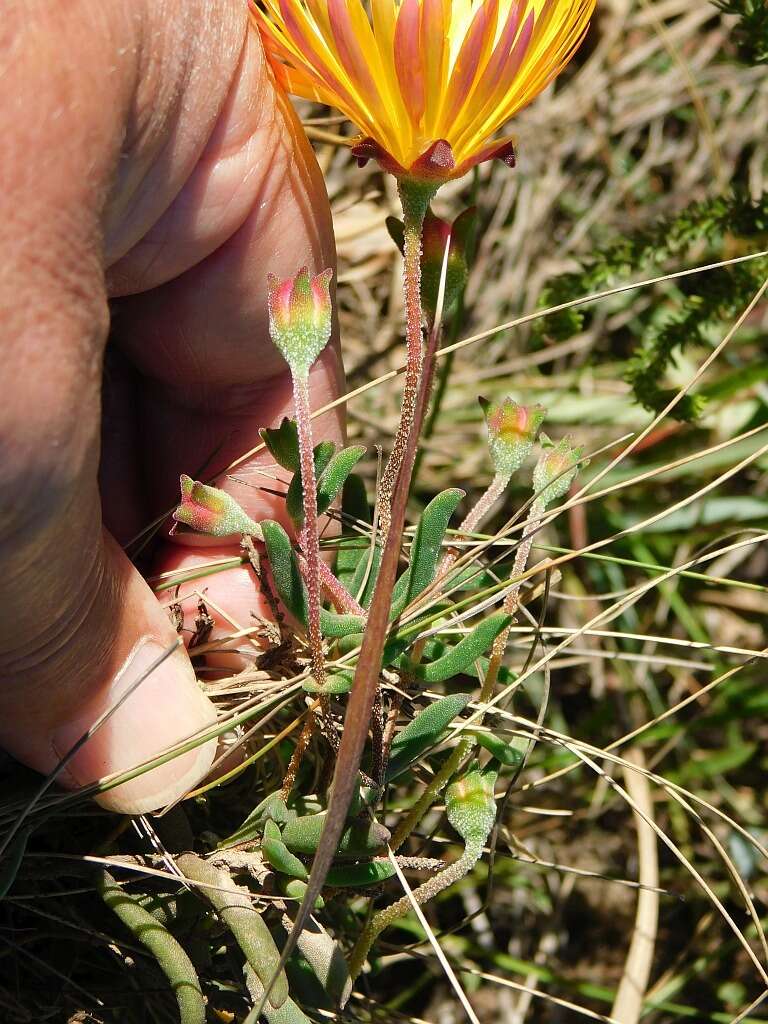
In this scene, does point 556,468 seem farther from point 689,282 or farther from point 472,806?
point 689,282

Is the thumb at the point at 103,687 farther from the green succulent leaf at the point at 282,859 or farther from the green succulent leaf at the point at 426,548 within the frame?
the green succulent leaf at the point at 426,548

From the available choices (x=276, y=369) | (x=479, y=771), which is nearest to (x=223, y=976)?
(x=479, y=771)

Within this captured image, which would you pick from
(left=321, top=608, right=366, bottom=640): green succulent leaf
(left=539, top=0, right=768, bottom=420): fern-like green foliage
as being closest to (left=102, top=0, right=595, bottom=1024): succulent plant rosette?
(left=321, top=608, right=366, bottom=640): green succulent leaf

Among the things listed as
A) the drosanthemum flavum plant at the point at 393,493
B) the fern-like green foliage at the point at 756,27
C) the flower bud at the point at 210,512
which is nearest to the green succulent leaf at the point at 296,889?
the drosanthemum flavum plant at the point at 393,493

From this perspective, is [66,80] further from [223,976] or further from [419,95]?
[223,976]

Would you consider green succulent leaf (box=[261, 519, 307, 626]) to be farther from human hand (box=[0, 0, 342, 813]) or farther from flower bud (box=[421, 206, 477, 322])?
flower bud (box=[421, 206, 477, 322])
